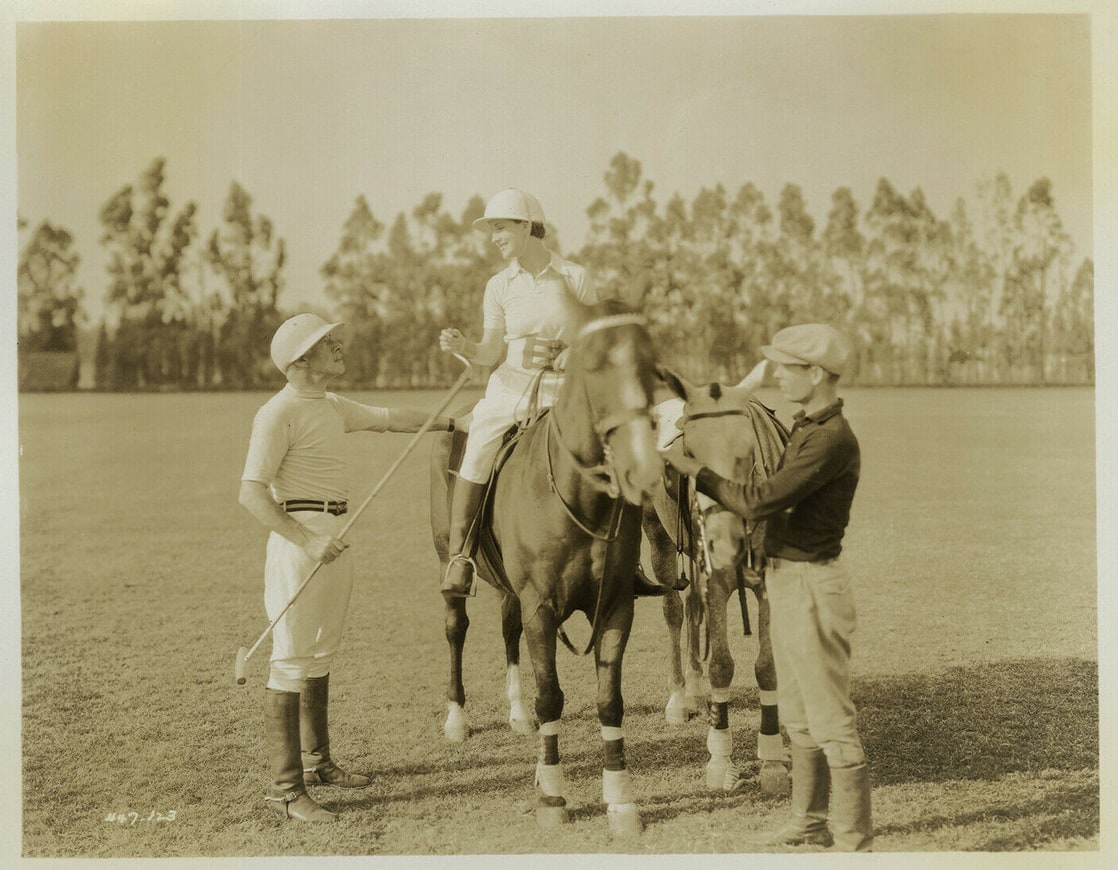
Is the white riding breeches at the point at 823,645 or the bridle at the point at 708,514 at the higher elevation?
the bridle at the point at 708,514

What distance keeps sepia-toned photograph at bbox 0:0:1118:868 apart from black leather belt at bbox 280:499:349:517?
0.03m

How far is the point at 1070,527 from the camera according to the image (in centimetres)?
1075

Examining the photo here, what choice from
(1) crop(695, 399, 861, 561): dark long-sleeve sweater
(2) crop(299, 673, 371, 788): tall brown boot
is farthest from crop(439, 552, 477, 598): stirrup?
(1) crop(695, 399, 861, 561): dark long-sleeve sweater

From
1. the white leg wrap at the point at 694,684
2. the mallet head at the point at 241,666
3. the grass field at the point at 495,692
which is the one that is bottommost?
the grass field at the point at 495,692

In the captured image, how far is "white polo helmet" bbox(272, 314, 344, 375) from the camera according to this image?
5230 mm

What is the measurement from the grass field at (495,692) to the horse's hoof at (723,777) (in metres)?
0.09

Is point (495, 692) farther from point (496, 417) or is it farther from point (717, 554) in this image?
point (717, 554)

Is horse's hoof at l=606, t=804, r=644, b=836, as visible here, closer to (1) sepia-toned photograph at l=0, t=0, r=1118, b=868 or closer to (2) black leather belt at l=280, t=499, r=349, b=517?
(1) sepia-toned photograph at l=0, t=0, r=1118, b=868

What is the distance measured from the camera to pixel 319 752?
5.74 m

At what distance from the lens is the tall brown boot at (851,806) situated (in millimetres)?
4477

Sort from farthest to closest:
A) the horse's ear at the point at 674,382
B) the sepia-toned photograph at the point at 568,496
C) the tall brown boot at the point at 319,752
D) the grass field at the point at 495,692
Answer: the tall brown boot at the point at 319,752
the grass field at the point at 495,692
the sepia-toned photograph at the point at 568,496
the horse's ear at the point at 674,382

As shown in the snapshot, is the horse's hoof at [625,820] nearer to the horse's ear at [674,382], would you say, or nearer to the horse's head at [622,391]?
the horse's head at [622,391]

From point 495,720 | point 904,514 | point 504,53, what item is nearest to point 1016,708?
point 495,720

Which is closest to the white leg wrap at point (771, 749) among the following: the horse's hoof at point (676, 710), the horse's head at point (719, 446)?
the horse's hoof at point (676, 710)
